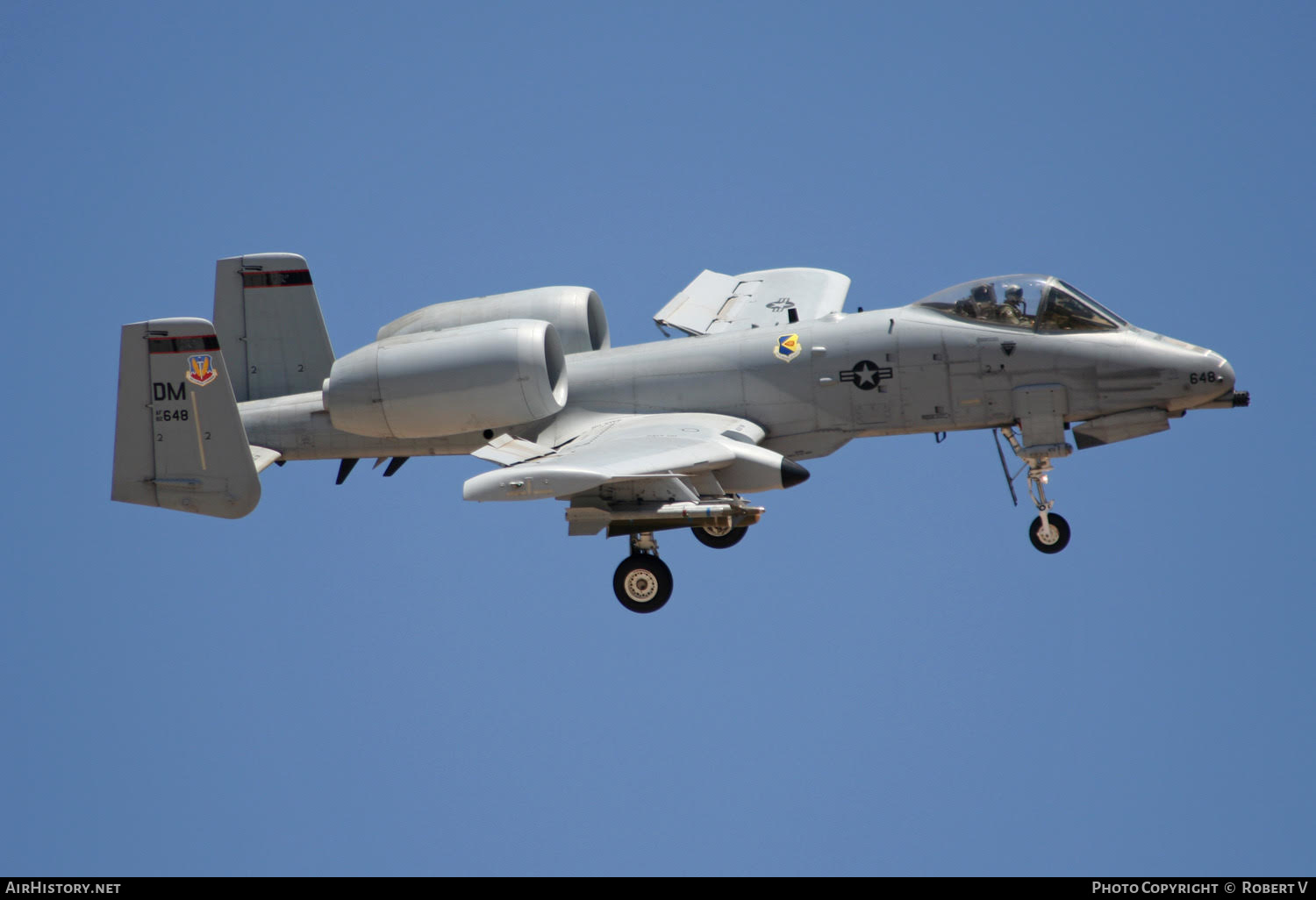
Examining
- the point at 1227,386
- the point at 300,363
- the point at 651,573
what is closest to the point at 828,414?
the point at 651,573

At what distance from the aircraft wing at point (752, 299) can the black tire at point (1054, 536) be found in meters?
3.91

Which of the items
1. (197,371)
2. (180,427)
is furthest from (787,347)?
(180,427)

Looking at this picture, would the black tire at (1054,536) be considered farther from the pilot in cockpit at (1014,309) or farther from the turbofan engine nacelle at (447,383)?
the turbofan engine nacelle at (447,383)

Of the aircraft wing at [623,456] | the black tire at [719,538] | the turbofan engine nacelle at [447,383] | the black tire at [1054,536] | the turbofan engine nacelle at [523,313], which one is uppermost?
the turbofan engine nacelle at [523,313]

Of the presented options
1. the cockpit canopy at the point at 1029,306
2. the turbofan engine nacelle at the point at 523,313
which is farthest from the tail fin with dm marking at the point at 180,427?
the cockpit canopy at the point at 1029,306

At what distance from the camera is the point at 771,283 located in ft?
69.1

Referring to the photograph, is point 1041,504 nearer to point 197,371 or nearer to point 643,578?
point 643,578

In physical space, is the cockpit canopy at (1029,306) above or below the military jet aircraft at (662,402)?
above

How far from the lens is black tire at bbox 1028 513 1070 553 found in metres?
17.5

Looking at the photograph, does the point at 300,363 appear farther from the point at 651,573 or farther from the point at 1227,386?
the point at 1227,386

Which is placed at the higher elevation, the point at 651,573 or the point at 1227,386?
the point at 1227,386

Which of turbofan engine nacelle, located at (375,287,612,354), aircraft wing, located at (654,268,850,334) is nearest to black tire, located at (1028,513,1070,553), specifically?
aircraft wing, located at (654,268,850,334)

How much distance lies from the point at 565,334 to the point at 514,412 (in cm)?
173

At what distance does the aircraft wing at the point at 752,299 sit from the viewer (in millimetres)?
20141
